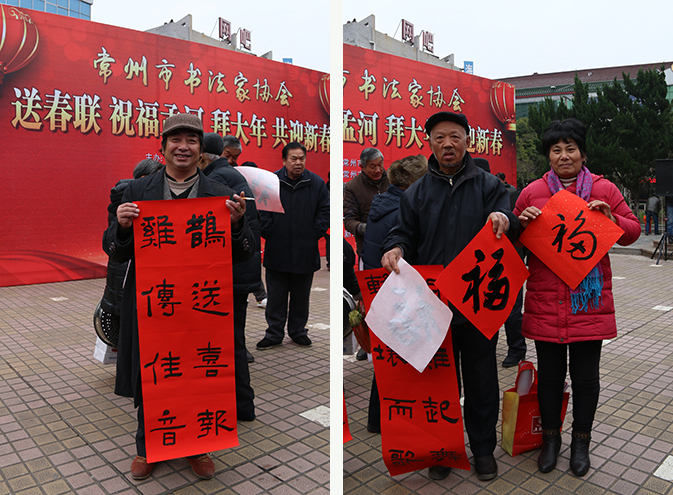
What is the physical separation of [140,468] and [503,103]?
1658 cm

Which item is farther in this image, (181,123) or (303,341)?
(303,341)

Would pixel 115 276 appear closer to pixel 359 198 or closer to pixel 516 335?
pixel 359 198

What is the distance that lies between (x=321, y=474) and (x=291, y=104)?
34.5 feet

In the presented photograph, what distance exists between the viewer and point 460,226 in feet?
8.67

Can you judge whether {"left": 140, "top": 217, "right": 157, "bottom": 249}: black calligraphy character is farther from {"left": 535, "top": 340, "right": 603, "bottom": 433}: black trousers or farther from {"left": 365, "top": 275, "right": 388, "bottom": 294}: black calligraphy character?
{"left": 535, "top": 340, "right": 603, "bottom": 433}: black trousers

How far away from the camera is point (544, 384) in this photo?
2814 mm

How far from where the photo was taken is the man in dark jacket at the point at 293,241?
5023 millimetres

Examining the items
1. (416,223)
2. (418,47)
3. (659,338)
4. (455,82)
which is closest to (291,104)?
(455,82)

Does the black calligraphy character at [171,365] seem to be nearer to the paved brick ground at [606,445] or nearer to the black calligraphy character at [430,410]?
the paved brick ground at [606,445]

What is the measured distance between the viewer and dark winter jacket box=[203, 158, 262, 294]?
3.51 m

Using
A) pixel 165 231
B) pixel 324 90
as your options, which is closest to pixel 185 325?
pixel 165 231

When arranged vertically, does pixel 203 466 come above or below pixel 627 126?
below

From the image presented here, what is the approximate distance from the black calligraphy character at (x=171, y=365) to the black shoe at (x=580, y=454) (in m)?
1.99

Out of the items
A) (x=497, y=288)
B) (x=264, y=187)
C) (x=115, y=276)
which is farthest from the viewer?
(x=264, y=187)
